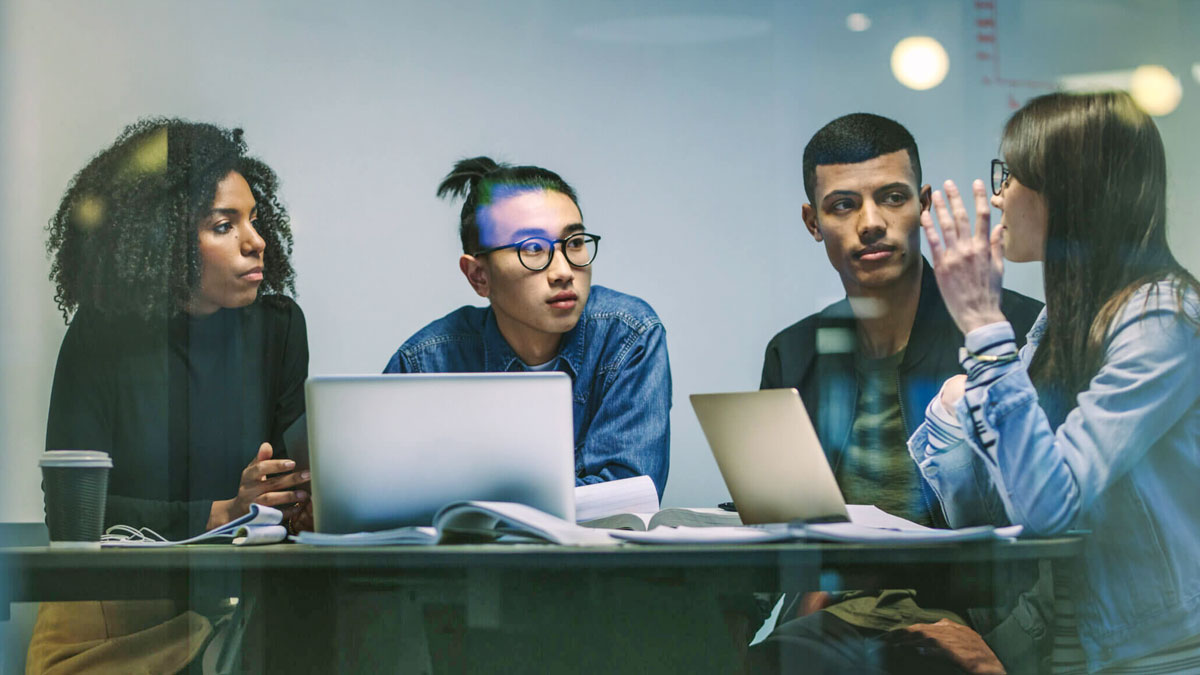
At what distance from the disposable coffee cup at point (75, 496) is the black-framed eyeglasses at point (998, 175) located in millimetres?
1877

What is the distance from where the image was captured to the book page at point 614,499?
157 cm

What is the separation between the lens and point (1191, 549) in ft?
5.85

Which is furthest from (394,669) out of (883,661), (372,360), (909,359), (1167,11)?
(1167,11)

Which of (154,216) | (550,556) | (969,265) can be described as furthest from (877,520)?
(154,216)

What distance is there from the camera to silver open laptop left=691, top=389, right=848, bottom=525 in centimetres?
128

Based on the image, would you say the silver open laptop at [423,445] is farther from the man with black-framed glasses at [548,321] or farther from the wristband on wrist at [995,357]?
the man with black-framed glasses at [548,321]

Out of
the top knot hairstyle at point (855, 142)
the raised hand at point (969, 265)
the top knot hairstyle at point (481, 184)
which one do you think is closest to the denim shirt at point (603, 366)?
the top knot hairstyle at point (481, 184)

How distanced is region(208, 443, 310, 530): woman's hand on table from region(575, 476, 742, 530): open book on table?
0.56 metres

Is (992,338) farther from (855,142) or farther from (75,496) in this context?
(75,496)

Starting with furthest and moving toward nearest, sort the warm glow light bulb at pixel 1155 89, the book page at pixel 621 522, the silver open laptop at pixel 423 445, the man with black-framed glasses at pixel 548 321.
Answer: the man with black-framed glasses at pixel 548 321
the warm glow light bulb at pixel 1155 89
the book page at pixel 621 522
the silver open laptop at pixel 423 445

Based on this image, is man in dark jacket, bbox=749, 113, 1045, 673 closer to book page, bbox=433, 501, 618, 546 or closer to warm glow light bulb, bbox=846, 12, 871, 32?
warm glow light bulb, bbox=846, 12, 871, 32

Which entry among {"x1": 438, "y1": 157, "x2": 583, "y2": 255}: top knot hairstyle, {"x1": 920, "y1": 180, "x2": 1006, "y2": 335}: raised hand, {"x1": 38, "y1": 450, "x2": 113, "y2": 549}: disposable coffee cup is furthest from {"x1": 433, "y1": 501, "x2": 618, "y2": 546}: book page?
{"x1": 438, "y1": 157, "x2": 583, "y2": 255}: top knot hairstyle

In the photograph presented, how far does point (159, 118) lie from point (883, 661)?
2.02m

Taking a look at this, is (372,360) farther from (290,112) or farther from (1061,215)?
(1061,215)
